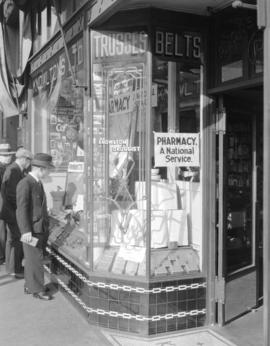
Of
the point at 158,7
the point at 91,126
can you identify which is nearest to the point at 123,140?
the point at 91,126

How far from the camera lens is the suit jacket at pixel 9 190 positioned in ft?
20.7

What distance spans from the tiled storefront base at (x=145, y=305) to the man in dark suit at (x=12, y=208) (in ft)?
6.74

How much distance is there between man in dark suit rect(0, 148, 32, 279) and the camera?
20.8 ft

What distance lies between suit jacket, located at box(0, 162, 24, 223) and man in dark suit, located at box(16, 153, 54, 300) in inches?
41.3

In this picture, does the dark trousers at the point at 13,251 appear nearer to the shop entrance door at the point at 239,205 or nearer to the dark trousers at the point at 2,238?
the dark trousers at the point at 2,238

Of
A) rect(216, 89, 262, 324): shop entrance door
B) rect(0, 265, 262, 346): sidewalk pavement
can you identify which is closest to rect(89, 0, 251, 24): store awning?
rect(216, 89, 262, 324): shop entrance door

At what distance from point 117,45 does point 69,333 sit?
2.73m

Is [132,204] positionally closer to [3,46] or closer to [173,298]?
[173,298]

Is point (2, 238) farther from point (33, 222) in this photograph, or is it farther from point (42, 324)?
point (42, 324)

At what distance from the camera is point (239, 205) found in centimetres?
509

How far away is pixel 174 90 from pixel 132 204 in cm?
118

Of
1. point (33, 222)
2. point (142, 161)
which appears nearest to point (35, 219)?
point (33, 222)

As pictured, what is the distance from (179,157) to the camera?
4.56 meters

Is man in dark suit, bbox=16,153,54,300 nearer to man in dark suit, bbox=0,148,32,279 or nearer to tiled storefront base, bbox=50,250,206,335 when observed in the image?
tiled storefront base, bbox=50,250,206,335
